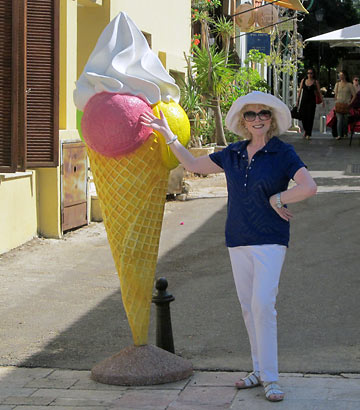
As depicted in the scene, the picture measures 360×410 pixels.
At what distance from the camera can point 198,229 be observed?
11883mm

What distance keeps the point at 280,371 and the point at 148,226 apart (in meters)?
1.33

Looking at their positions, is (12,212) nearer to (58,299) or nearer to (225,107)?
(58,299)

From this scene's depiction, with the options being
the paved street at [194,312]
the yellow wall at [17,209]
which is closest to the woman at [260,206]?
the paved street at [194,312]

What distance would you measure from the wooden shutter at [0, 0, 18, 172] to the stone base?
14.6 feet

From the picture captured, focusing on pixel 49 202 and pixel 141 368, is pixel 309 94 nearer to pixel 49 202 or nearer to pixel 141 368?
pixel 49 202

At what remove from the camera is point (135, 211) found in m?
5.45

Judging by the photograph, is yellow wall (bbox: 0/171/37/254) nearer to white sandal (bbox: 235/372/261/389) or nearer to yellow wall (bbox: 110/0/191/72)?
yellow wall (bbox: 110/0/191/72)

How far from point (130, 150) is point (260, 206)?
0.87m

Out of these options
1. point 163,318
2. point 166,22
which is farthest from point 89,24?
point 163,318

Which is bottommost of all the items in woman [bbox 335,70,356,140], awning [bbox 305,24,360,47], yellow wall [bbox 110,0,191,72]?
woman [bbox 335,70,356,140]

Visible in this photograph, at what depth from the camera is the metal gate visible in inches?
444

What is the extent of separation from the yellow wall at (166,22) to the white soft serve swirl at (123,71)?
24.0 feet

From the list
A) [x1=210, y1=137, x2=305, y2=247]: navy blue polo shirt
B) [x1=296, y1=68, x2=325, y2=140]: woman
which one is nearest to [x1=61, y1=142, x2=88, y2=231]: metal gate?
[x1=210, y1=137, x2=305, y2=247]: navy blue polo shirt

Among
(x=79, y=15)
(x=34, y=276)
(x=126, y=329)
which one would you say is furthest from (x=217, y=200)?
→ (x=126, y=329)
